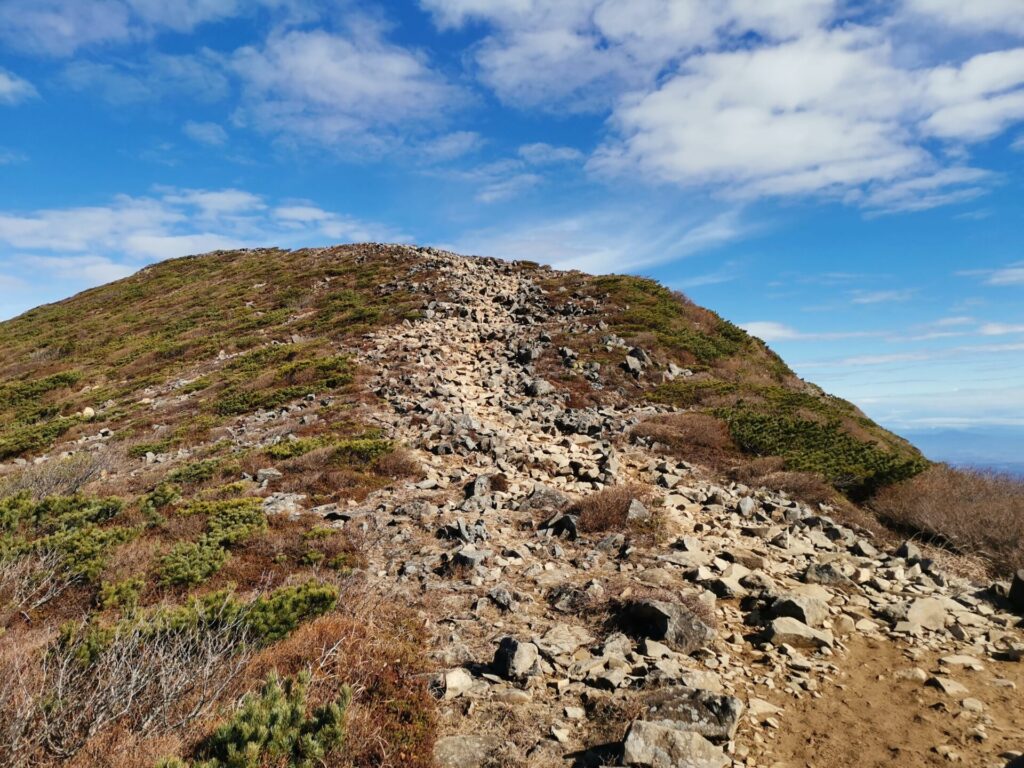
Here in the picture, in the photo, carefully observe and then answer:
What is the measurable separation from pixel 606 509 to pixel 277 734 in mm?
6900

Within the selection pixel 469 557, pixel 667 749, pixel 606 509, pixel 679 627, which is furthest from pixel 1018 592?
pixel 469 557

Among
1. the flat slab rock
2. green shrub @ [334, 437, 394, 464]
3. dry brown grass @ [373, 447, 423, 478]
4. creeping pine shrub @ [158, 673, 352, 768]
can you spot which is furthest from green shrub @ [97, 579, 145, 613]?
green shrub @ [334, 437, 394, 464]

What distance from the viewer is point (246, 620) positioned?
592 cm

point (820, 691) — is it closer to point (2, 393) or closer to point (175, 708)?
point (175, 708)

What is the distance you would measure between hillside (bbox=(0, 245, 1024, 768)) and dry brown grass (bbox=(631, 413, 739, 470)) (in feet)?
0.30

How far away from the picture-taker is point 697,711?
5.07 metres

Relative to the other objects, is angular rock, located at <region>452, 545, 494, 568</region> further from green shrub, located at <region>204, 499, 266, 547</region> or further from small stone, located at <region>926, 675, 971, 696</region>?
small stone, located at <region>926, 675, 971, 696</region>

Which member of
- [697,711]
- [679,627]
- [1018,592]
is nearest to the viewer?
[697,711]

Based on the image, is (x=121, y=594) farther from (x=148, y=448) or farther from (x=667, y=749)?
(x=148, y=448)

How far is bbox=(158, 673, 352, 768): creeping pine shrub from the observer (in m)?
4.00

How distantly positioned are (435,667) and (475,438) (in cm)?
862

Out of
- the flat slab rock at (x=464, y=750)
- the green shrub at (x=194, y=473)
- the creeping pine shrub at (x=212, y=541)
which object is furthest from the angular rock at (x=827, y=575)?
the green shrub at (x=194, y=473)

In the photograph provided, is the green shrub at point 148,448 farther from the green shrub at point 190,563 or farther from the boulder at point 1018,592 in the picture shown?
the boulder at point 1018,592

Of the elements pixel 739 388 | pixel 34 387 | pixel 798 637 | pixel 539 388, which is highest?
pixel 739 388
